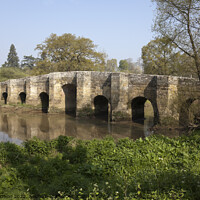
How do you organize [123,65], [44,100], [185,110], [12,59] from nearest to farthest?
[185,110], [44,100], [123,65], [12,59]

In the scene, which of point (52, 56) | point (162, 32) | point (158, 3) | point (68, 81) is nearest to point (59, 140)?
point (162, 32)

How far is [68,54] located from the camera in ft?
81.9

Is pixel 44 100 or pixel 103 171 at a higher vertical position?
pixel 44 100

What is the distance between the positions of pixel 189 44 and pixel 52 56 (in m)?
19.3

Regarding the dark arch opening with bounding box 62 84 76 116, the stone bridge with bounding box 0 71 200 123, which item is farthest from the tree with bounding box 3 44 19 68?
the dark arch opening with bounding box 62 84 76 116

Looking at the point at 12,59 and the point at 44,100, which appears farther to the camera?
the point at 12,59

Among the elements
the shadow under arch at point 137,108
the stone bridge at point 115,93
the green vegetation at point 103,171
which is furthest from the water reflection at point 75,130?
the green vegetation at point 103,171

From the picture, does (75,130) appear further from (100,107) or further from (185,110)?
(185,110)

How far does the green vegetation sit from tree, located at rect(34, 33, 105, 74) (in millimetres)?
18649

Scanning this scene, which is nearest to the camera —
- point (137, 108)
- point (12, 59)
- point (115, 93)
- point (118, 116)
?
point (118, 116)

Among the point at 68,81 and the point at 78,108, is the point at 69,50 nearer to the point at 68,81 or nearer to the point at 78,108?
the point at 68,81

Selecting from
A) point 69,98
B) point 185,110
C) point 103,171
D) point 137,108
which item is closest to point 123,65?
point 69,98

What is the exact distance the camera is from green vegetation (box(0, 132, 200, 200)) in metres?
3.67

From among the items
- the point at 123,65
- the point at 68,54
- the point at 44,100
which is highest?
the point at 123,65
